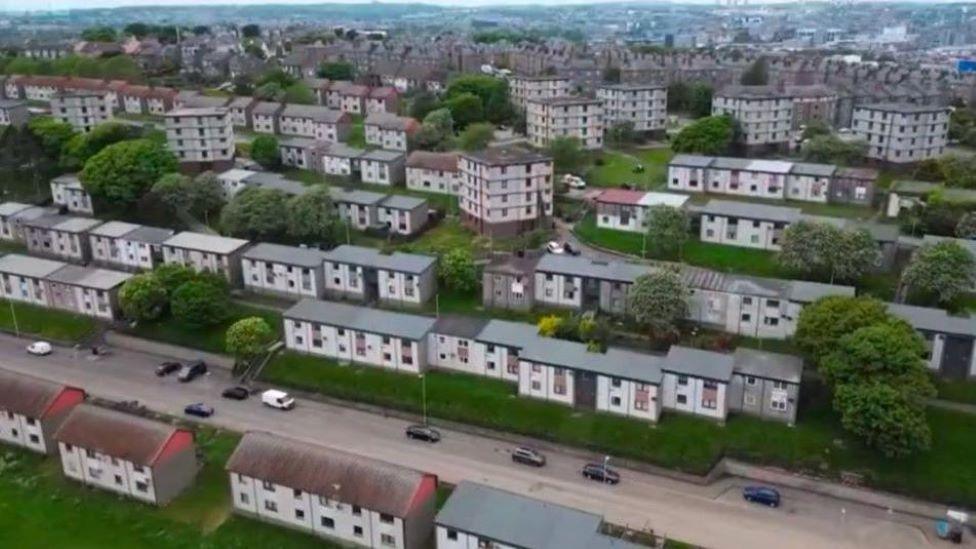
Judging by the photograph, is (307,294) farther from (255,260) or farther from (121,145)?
(121,145)

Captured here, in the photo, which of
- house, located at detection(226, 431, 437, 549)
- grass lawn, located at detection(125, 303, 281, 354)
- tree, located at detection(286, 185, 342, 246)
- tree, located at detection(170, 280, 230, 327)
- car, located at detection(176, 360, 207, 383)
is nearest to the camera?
house, located at detection(226, 431, 437, 549)

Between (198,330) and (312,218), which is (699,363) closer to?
(198,330)

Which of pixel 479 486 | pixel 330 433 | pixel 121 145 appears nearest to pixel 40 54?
pixel 121 145

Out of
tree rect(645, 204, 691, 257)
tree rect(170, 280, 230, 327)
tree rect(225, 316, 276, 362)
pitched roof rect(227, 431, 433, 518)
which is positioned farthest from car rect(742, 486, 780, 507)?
tree rect(170, 280, 230, 327)

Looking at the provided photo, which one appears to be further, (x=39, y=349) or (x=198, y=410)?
(x=39, y=349)

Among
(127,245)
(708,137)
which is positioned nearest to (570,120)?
(708,137)

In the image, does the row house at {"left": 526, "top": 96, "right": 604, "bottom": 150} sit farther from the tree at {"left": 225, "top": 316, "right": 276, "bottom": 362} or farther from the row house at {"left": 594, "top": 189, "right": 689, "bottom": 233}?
the tree at {"left": 225, "top": 316, "right": 276, "bottom": 362}
